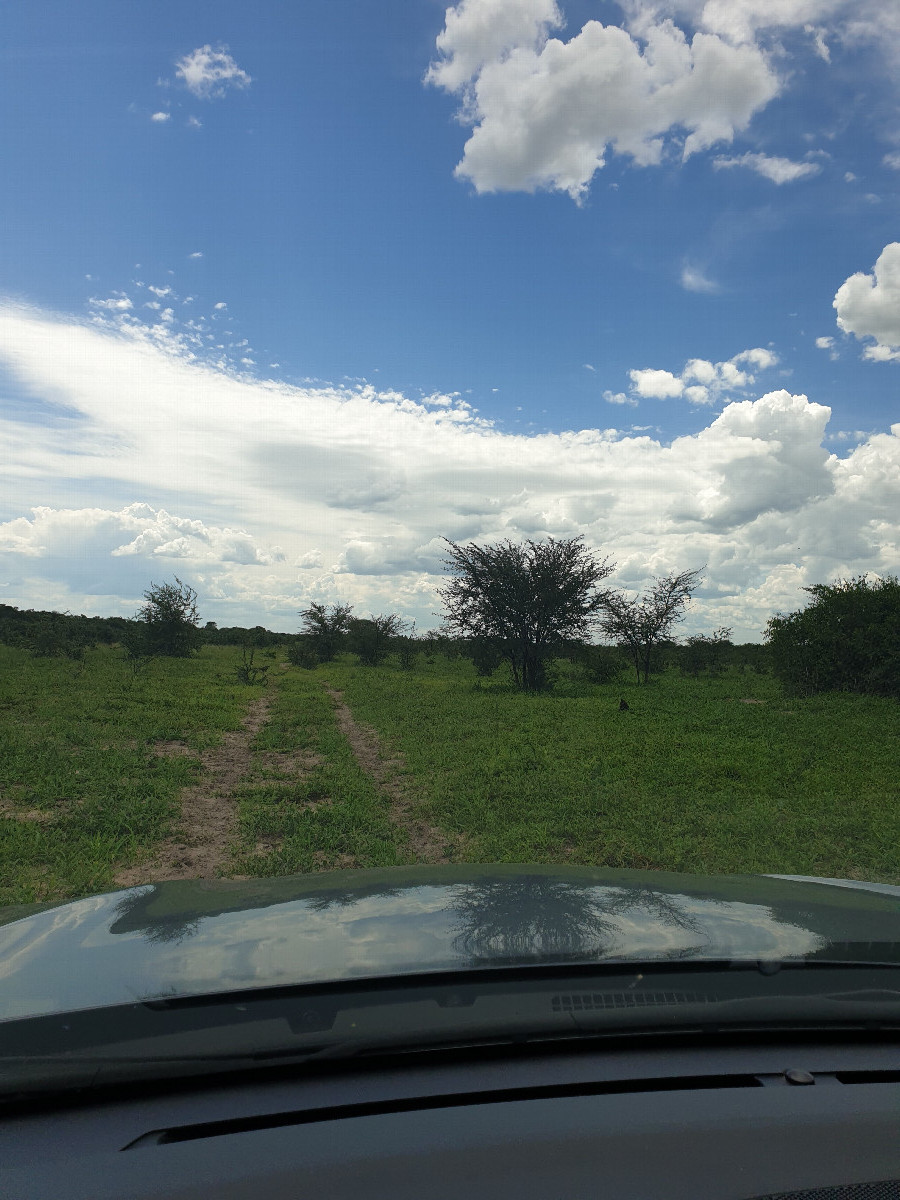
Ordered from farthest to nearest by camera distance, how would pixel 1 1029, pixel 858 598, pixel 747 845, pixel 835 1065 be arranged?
pixel 858 598
pixel 747 845
pixel 835 1065
pixel 1 1029

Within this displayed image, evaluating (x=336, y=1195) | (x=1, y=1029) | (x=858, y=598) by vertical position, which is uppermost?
(x=858, y=598)

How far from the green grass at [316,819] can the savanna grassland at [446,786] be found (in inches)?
1.3

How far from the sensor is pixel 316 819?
803 cm

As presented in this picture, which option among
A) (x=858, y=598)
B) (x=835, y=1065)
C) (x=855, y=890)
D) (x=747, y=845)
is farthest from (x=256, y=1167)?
(x=858, y=598)

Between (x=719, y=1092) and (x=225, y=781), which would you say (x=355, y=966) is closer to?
(x=719, y=1092)

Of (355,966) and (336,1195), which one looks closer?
(336,1195)

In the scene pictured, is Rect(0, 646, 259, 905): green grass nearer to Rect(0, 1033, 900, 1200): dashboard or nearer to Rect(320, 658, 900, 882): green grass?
Rect(320, 658, 900, 882): green grass

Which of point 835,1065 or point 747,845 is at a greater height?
point 835,1065

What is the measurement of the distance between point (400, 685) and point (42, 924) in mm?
23333

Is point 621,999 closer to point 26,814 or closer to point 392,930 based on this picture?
point 392,930

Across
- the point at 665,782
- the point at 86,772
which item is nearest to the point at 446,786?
the point at 665,782

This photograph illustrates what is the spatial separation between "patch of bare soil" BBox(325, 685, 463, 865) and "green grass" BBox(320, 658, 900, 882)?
9.5 inches

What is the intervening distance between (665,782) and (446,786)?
2878 mm

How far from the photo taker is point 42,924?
2225 mm
